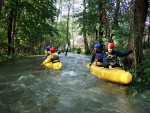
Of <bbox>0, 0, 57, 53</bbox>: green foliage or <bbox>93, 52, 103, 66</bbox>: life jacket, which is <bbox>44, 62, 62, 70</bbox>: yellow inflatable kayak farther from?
<bbox>0, 0, 57, 53</bbox>: green foliage

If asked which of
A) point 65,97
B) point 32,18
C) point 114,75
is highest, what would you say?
point 32,18

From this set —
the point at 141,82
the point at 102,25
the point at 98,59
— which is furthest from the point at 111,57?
the point at 102,25

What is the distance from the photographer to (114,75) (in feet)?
28.6

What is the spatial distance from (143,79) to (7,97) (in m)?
4.54

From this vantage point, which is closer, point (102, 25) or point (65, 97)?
point (65, 97)

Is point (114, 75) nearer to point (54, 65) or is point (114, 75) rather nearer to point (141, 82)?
point (141, 82)

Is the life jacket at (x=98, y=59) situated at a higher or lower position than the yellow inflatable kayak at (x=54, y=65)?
higher

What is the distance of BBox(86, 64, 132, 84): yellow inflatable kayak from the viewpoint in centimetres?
809

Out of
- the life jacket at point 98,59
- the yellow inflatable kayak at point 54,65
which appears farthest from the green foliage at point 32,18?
the life jacket at point 98,59

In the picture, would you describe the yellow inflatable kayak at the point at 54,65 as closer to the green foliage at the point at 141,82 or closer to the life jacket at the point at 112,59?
the life jacket at the point at 112,59

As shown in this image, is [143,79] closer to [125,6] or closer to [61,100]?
[125,6]

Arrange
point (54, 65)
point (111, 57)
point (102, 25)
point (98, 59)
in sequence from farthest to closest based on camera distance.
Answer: point (102, 25) < point (54, 65) < point (98, 59) < point (111, 57)

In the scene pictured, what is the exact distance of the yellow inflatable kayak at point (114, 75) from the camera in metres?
8.09

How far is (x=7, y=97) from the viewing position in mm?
6867
